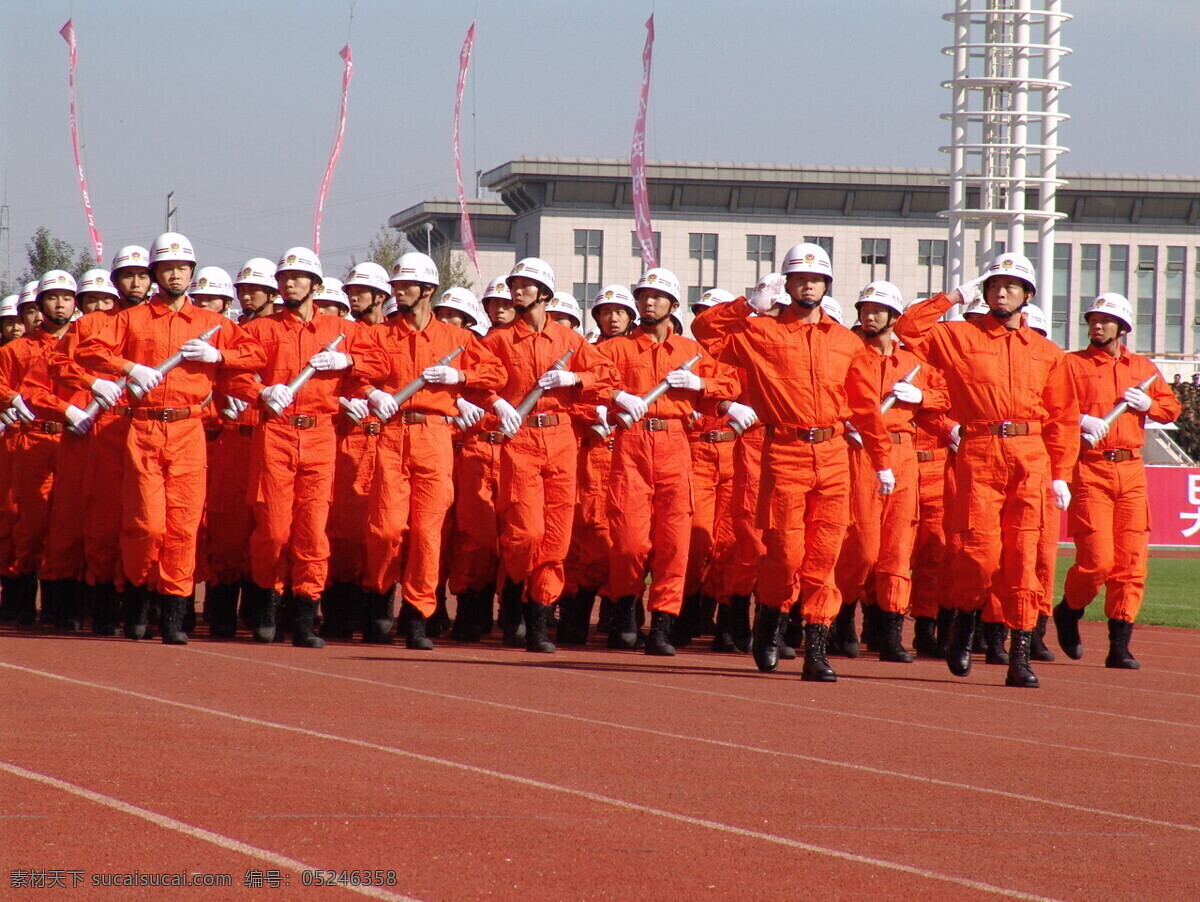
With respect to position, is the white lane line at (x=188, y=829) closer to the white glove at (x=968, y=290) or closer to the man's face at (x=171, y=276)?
the man's face at (x=171, y=276)

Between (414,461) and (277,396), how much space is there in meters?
0.93

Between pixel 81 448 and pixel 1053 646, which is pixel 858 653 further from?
pixel 81 448

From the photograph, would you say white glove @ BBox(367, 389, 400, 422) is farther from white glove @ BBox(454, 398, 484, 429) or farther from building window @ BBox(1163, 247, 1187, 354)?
building window @ BBox(1163, 247, 1187, 354)

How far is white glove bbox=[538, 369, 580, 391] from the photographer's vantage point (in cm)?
1155

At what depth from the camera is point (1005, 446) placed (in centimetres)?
Result: 1058

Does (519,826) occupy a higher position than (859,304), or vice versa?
(859,304)

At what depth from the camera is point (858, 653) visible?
40.9 feet

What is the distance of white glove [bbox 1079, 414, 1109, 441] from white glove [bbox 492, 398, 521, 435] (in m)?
3.70

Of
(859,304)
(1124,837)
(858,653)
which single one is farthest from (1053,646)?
(1124,837)

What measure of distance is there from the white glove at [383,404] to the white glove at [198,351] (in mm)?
1009

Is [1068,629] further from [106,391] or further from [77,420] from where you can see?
[77,420]

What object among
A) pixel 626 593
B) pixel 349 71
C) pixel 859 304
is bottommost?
pixel 626 593

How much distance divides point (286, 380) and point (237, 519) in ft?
4.45

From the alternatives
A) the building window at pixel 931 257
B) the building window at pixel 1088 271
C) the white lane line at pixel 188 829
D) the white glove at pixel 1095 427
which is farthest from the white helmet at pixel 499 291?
the building window at pixel 1088 271
